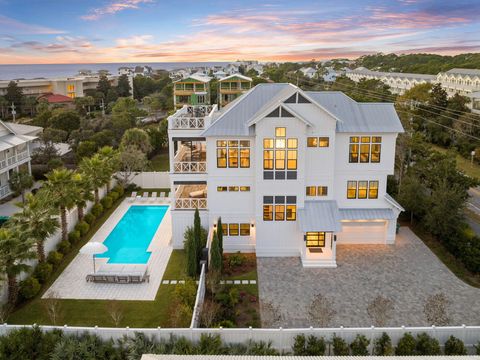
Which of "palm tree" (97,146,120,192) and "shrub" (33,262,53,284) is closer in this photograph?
"shrub" (33,262,53,284)

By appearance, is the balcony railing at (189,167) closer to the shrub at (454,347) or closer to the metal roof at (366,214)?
the metal roof at (366,214)

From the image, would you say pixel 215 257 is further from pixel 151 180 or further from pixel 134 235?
pixel 151 180

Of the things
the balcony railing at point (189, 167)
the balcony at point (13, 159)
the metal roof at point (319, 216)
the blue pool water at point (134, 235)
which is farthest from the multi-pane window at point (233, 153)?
the balcony at point (13, 159)

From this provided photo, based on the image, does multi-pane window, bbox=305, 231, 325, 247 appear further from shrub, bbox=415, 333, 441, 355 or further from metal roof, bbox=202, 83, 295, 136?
shrub, bbox=415, 333, 441, 355

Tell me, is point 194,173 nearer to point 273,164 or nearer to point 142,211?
point 273,164

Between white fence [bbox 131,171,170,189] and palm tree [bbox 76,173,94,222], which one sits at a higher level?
palm tree [bbox 76,173,94,222]

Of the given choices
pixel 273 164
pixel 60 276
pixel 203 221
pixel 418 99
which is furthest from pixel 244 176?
pixel 418 99

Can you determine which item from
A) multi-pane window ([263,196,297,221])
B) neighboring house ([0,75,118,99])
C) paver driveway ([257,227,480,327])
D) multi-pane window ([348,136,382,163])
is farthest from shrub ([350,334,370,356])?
neighboring house ([0,75,118,99])
